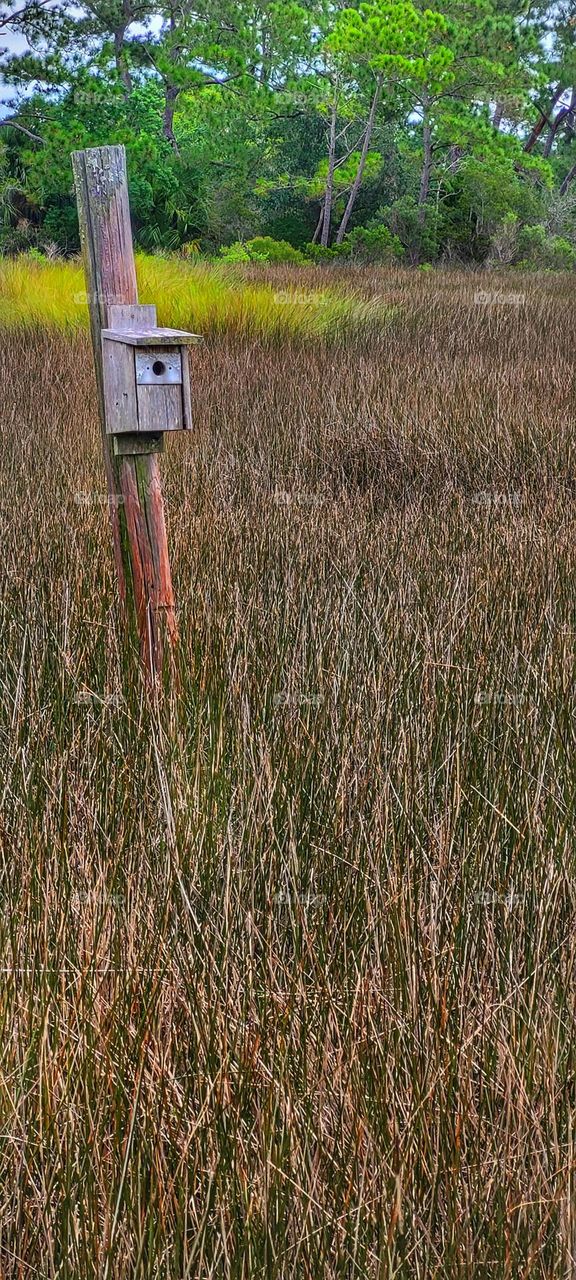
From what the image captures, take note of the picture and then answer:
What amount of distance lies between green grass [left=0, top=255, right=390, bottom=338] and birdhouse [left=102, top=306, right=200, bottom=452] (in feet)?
18.9

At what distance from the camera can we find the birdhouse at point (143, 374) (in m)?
2.71

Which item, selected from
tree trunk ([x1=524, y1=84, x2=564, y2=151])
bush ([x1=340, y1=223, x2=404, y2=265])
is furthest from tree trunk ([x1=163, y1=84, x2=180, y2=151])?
tree trunk ([x1=524, y1=84, x2=564, y2=151])

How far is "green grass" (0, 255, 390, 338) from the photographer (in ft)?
28.4

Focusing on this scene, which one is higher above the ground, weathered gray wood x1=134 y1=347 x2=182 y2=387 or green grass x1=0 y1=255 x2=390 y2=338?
green grass x1=0 y1=255 x2=390 y2=338

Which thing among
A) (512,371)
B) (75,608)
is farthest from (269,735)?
(512,371)

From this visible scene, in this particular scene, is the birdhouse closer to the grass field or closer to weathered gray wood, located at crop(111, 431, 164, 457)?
weathered gray wood, located at crop(111, 431, 164, 457)

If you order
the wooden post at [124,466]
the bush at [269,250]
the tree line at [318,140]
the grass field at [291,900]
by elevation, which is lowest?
the grass field at [291,900]

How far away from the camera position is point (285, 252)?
18094 mm

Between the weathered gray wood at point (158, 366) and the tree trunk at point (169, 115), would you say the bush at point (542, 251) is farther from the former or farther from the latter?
the weathered gray wood at point (158, 366)

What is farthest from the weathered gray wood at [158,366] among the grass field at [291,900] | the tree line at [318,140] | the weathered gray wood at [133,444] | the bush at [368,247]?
the bush at [368,247]

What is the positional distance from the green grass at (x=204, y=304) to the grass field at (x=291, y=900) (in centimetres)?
414

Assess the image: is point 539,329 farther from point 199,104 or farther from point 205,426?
point 199,104

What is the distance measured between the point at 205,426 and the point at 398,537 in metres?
1.91

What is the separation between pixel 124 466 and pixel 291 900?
133 centimetres
